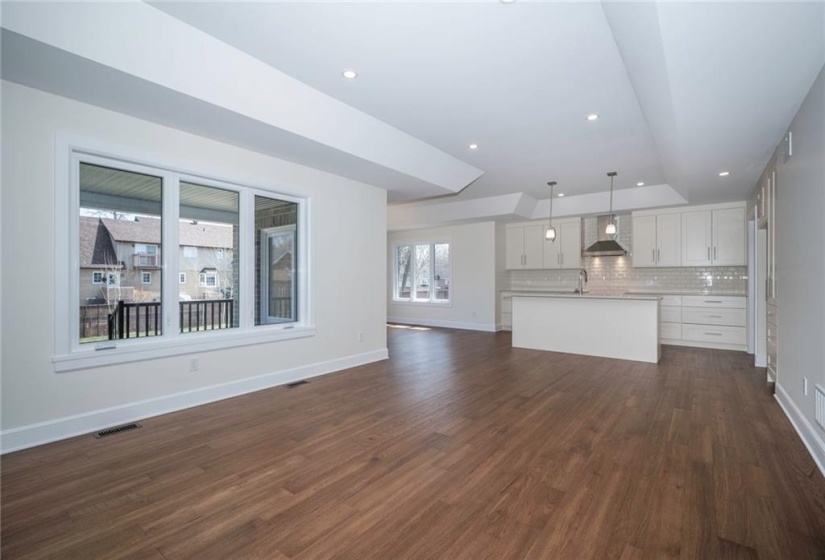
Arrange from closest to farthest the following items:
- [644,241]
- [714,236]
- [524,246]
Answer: [714,236] → [644,241] → [524,246]

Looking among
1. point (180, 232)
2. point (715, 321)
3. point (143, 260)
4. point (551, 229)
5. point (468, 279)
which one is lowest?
point (715, 321)

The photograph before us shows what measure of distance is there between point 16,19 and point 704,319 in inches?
345

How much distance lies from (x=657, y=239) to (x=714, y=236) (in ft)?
2.79

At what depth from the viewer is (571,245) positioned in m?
8.55

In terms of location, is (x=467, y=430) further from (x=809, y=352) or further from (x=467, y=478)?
(x=809, y=352)

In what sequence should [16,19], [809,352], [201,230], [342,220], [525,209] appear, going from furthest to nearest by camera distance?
1. [525,209]
2. [342,220]
3. [201,230]
4. [809,352]
5. [16,19]

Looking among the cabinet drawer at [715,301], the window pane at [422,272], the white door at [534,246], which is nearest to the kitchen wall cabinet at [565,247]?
the white door at [534,246]

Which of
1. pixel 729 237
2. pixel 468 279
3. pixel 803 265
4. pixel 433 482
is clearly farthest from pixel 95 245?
pixel 729 237

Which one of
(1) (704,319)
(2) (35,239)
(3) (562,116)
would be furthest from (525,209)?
(2) (35,239)

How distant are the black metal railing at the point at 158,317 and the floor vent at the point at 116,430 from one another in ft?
2.46

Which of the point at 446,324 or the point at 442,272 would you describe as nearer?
the point at 446,324

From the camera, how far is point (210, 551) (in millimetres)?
1771

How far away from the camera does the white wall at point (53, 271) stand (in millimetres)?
2746

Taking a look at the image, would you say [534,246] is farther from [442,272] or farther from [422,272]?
[422,272]
